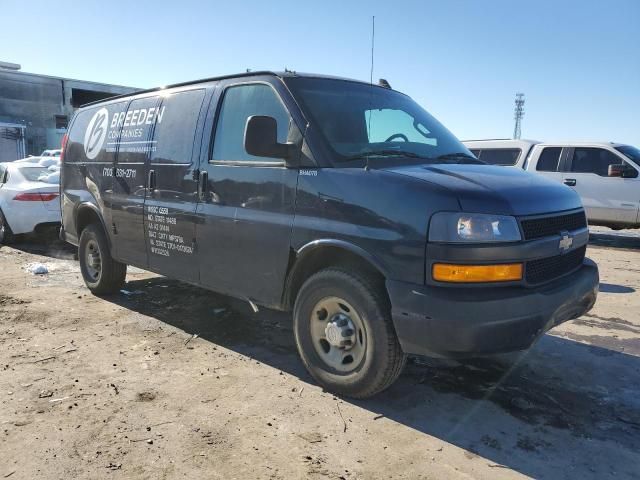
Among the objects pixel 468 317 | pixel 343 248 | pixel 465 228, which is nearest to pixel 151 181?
pixel 343 248

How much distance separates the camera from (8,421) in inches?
120

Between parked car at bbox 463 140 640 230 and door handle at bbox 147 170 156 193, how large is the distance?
9.13 metres

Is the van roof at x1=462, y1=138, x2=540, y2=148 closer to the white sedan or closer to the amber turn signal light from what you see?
the white sedan

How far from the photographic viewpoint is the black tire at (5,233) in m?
9.11

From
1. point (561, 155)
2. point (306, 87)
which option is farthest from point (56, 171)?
point (561, 155)

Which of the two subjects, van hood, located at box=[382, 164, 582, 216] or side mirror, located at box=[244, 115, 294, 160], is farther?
side mirror, located at box=[244, 115, 294, 160]

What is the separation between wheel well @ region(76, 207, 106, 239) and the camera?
224 inches

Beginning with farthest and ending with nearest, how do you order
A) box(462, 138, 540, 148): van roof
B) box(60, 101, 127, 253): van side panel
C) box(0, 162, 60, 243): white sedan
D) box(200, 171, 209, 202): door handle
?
box(462, 138, 540, 148): van roof < box(0, 162, 60, 243): white sedan < box(60, 101, 127, 253): van side panel < box(200, 171, 209, 202): door handle

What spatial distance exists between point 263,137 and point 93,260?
346 centimetres

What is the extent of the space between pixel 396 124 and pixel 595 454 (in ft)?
8.47

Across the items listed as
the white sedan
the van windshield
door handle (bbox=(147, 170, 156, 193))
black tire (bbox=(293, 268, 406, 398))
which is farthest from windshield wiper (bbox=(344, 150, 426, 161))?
the white sedan

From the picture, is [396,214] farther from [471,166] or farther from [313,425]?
[313,425]

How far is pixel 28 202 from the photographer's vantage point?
871 centimetres

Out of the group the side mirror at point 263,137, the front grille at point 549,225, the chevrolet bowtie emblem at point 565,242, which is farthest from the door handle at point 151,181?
the chevrolet bowtie emblem at point 565,242
